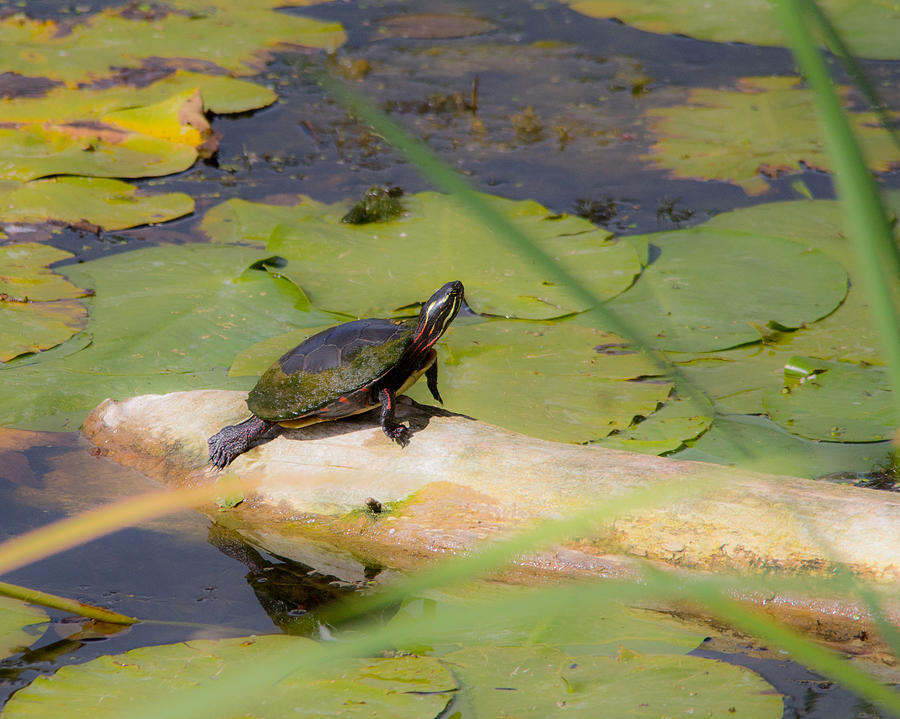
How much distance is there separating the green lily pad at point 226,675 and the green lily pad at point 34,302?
5.90 feet

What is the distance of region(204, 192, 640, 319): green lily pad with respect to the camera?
3787mm

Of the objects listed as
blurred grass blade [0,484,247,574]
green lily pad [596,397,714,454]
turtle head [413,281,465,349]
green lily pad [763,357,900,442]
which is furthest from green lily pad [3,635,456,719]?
green lily pad [763,357,900,442]

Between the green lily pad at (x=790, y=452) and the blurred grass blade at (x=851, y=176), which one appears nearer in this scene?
the blurred grass blade at (x=851, y=176)

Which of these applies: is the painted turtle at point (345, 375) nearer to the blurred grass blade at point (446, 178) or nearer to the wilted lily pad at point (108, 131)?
the blurred grass blade at point (446, 178)

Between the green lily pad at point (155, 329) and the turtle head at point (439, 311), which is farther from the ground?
the turtle head at point (439, 311)

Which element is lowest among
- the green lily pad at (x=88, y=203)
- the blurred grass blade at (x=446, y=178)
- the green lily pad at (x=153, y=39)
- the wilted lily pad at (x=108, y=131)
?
the green lily pad at (x=88, y=203)

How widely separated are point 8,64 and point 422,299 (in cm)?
439

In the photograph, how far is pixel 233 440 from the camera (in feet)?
9.18

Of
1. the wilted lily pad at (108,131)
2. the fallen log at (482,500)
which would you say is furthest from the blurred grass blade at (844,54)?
the wilted lily pad at (108,131)

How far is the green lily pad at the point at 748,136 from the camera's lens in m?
5.22

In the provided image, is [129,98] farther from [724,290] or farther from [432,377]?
[724,290]

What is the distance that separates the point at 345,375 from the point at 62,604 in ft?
3.43

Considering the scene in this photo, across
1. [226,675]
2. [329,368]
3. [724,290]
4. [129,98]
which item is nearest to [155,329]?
[329,368]

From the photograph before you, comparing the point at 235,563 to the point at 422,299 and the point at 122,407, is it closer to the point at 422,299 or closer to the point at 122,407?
the point at 122,407
